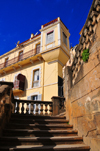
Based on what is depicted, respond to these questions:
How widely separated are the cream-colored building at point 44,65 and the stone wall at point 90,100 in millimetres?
8325

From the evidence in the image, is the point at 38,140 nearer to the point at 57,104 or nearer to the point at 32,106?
the point at 32,106

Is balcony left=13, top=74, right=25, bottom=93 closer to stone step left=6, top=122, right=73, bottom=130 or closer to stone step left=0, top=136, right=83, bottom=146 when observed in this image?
stone step left=6, top=122, right=73, bottom=130

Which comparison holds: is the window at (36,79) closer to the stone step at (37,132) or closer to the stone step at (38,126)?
the stone step at (38,126)

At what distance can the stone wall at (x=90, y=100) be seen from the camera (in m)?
3.18

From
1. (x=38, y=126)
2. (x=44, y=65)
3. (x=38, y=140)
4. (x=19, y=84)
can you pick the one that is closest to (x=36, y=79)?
(x=44, y=65)

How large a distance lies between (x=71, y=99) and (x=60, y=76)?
884 centimetres

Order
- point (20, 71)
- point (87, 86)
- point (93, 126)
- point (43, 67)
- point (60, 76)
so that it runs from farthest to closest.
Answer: point (20, 71), point (43, 67), point (60, 76), point (87, 86), point (93, 126)

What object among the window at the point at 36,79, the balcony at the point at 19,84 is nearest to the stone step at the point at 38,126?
the window at the point at 36,79

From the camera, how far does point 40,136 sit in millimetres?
4113

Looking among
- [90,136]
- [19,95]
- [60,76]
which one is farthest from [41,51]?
[90,136]

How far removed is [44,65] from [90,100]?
39.0ft

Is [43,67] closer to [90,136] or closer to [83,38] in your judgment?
[83,38]

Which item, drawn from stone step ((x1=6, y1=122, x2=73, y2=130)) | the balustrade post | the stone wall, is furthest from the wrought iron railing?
the stone wall

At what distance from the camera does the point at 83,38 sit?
13.9ft
